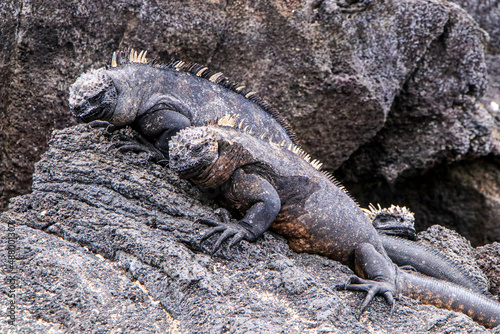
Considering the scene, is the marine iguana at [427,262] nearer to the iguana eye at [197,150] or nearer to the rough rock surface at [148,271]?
the rough rock surface at [148,271]

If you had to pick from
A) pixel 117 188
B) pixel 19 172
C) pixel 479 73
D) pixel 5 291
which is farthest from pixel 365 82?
pixel 5 291

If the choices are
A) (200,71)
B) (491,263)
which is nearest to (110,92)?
(200,71)

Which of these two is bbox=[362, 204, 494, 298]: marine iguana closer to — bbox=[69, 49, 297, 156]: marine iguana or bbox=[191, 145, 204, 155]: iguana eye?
bbox=[69, 49, 297, 156]: marine iguana

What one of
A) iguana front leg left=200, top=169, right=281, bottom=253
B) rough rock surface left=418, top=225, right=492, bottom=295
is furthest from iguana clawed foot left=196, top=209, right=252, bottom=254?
rough rock surface left=418, top=225, right=492, bottom=295

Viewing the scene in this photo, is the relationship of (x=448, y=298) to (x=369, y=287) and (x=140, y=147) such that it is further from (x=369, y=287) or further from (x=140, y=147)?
(x=140, y=147)

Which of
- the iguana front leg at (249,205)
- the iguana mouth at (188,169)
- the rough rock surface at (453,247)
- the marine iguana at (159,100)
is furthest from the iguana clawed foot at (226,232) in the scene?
the rough rock surface at (453,247)

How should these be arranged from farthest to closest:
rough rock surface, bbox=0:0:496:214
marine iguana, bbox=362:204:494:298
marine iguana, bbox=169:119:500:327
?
rough rock surface, bbox=0:0:496:214 → marine iguana, bbox=362:204:494:298 → marine iguana, bbox=169:119:500:327

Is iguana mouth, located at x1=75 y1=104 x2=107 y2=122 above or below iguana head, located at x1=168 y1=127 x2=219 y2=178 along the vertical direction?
below

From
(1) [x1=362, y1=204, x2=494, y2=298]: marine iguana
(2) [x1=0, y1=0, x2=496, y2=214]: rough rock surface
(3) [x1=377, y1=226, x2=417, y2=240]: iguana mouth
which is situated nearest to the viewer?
(1) [x1=362, y1=204, x2=494, y2=298]: marine iguana
